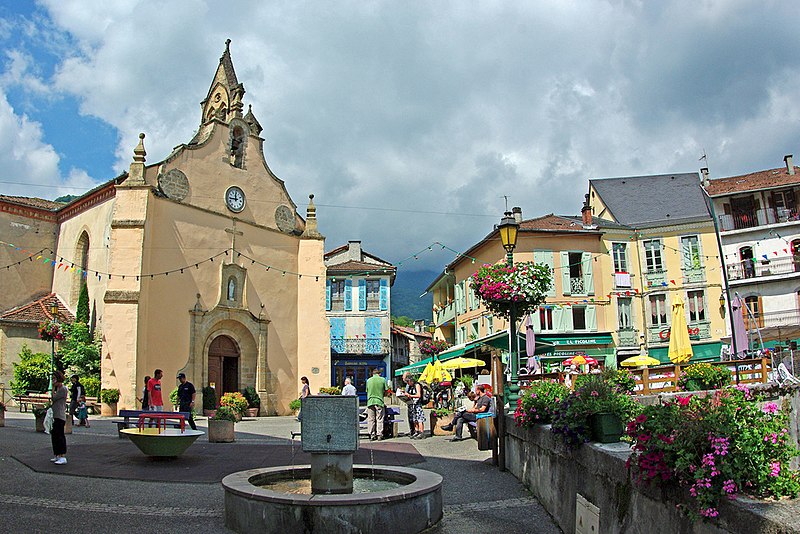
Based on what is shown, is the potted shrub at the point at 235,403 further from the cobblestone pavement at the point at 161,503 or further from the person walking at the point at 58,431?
the person walking at the point at 58,431

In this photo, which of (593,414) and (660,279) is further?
(660,279)

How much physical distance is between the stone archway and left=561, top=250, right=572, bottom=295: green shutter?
16.3 metres

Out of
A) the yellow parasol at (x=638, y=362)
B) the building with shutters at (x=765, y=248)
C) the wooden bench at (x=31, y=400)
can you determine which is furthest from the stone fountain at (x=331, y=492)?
the building with shutters at (x=765, y=248)

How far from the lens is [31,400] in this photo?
22594mm

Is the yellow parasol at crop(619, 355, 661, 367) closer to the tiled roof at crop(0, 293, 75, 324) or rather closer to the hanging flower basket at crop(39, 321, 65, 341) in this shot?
the hanging flower basket at crop(39, 321, 65, 341)

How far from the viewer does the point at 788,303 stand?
33094mm

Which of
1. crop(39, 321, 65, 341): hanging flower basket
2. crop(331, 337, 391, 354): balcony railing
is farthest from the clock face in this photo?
crop(331, 337, 391, 354): balcony railing

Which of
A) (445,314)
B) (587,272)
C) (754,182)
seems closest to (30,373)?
(587,272)

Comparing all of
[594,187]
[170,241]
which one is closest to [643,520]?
[170,241]

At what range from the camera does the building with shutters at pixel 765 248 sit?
33031mm

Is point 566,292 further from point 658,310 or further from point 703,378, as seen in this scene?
point 703,378

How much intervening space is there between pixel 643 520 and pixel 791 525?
5.58ft

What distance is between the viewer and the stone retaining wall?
3384 mm

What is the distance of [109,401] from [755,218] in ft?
106
